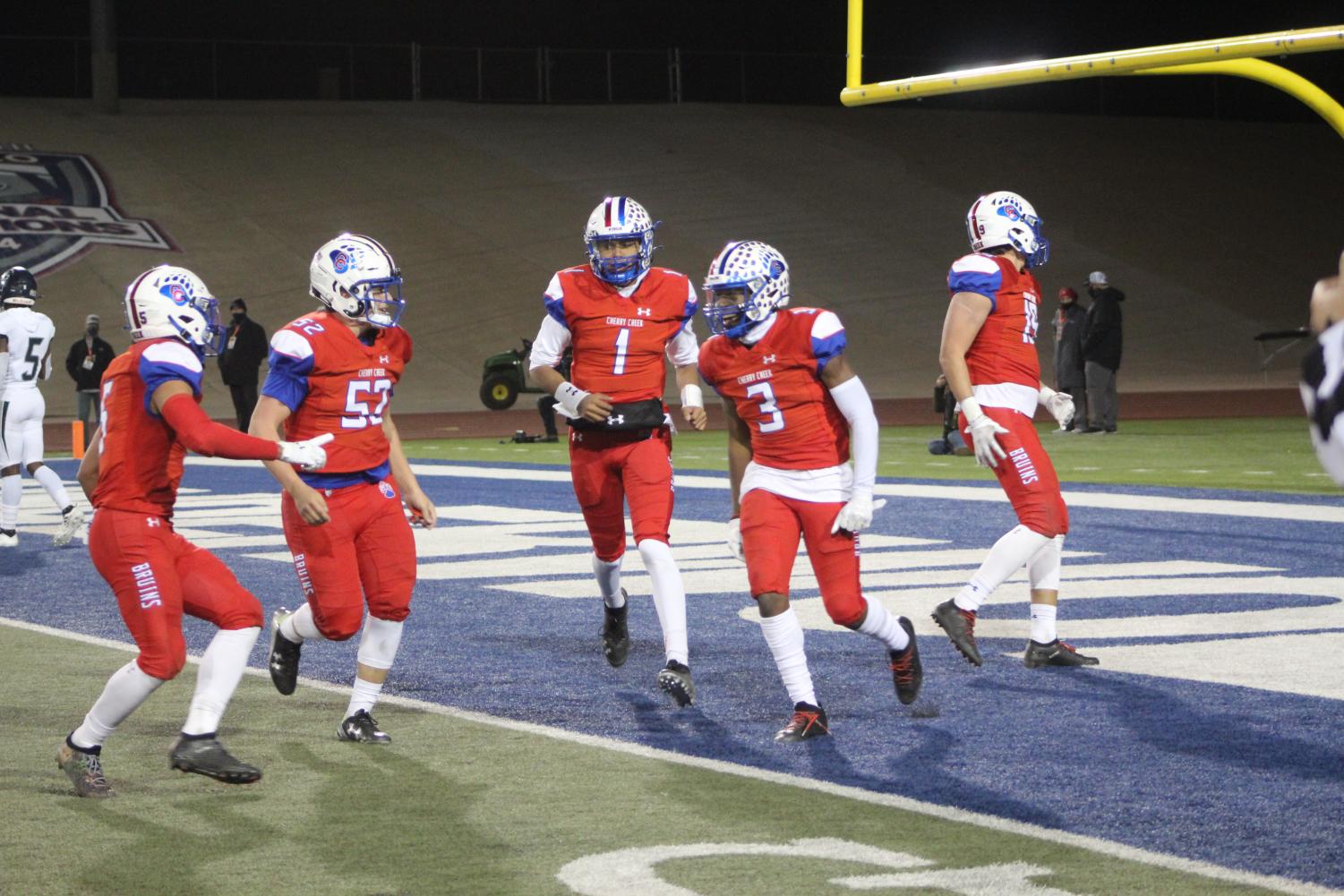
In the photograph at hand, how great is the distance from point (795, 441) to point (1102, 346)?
15.8 meters

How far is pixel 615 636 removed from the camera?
26.0ft

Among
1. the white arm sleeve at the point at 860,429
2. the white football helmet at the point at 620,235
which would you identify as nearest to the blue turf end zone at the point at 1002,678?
the white arm sleeve at the point at 860,429

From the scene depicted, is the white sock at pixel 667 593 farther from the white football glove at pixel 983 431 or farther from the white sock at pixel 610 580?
the white football glove at pixel 983 431

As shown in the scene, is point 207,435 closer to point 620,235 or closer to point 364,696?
point 364,696

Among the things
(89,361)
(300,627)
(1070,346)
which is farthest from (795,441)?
(89,361)

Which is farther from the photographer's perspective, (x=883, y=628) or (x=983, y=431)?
(x=983, y=431)

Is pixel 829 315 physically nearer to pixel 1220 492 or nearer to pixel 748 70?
pixel 1220 492

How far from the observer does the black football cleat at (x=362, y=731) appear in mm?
6383

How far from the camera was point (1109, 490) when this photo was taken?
1559 centimetres

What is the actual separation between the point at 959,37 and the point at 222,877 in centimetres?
4248

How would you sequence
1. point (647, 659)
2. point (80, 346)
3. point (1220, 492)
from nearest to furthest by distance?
point (647, 659)
point (1220, 492)
point (80, 346)

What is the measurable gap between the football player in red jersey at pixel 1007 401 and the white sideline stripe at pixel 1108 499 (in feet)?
19.6

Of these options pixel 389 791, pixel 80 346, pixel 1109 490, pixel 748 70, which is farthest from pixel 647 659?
pixel 748 70

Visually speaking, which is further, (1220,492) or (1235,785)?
(1220,492)
